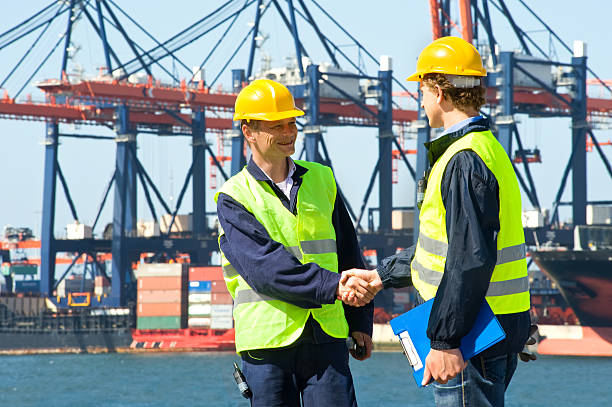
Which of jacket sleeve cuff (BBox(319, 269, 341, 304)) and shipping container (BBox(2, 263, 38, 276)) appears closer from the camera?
jacket sleeve cuff (BBox(319, 269, 341, 304))

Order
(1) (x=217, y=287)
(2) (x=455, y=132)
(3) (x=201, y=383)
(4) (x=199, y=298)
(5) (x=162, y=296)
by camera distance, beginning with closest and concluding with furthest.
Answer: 1. (2) (x=455, y=132)
2. (3) (x=201, y=383)
3. (1) (x=217, y=287)
4. (4) (x=199, y=298)
5. (5) (x=162, y=296)

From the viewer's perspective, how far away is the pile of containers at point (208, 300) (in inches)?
2130

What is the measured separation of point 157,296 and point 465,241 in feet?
174

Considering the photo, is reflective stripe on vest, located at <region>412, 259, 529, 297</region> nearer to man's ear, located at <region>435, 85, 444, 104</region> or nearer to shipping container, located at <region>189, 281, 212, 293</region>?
man's ear, located at <region>435, 85, 444, 104</region>

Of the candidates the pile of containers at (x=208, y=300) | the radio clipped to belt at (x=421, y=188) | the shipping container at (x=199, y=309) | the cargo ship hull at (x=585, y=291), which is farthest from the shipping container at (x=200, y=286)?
the radio clipped to belt at (x=421, y=188)

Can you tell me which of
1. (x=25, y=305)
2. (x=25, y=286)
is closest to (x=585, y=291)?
(x=25, y=305)

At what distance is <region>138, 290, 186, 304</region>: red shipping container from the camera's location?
2162 inches

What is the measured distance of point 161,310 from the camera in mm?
54969

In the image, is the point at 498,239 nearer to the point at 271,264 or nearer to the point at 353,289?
the point at 353,289

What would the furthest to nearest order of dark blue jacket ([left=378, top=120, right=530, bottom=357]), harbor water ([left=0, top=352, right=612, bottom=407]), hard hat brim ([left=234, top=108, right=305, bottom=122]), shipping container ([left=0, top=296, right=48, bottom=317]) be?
shipping container ([left=0, top=296, right=48, bottom=317]) < harbor water ([left=0, top=352, right=612, bottom=407]) < hard hat brim ([left=234, top=108, right=305, bottom=122]) < dark blue jacket ([left=378, top=120, right=530, bottom=357])

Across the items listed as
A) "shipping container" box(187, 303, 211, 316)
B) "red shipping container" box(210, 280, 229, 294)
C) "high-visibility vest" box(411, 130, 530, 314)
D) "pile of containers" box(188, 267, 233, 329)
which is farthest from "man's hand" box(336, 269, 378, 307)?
"shipping container" box(187, 303, 211, 316)

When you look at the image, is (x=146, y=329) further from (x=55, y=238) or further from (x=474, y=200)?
(x=474, y=200)

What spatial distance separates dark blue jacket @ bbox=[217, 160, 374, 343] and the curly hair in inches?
27.3

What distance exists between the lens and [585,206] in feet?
169
